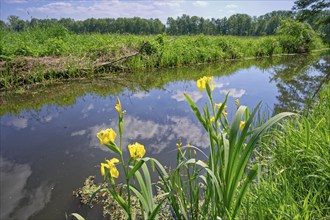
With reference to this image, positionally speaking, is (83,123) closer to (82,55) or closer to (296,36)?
(82,55)

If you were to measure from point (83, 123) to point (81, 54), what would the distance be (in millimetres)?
4697

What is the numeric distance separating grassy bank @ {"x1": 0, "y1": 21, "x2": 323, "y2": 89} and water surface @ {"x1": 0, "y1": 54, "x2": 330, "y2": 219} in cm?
59

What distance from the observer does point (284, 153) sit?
6.93 ft

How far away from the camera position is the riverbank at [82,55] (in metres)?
7.30

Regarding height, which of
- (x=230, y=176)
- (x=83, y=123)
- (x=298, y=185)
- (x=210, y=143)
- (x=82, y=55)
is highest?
(x=210, y=143)

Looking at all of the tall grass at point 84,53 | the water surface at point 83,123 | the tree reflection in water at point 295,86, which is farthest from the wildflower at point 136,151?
the tall grass at point 84,53

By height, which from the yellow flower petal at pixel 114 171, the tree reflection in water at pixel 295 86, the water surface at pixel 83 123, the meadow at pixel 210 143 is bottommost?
the water surface at pixel 83 123

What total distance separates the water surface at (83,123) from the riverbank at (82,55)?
0.58 metres

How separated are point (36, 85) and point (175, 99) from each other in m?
3.82

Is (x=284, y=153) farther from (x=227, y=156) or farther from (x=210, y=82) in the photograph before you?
(x=210, y=82)

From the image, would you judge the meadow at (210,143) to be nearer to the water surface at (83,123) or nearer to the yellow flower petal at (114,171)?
the yellow flower petal at (114,171)

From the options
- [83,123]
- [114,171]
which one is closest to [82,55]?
[83,123]

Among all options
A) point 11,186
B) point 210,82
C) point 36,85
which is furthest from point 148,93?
point 210,82

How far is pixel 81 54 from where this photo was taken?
347 inches
